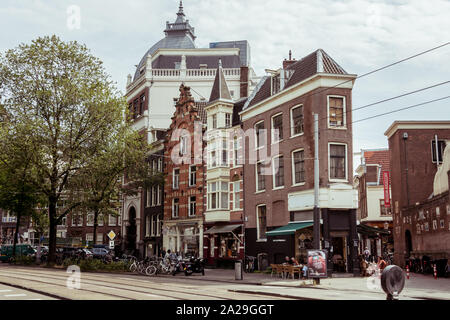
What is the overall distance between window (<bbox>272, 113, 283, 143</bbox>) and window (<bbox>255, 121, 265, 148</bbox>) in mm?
1289

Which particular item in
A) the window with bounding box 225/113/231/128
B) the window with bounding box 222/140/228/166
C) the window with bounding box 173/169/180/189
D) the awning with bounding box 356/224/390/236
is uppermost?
the window with bounding box 225/113/231/128

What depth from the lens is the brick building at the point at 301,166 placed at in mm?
29578

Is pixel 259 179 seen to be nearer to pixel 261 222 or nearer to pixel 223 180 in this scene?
pixel 261 222

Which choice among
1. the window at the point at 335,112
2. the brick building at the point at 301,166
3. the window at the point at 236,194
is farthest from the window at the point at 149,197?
the window at the point at 335,112

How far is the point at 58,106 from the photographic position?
118 feet

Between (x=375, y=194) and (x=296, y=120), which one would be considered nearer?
(x=296, y=120)

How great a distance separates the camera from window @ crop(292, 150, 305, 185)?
31.5 m

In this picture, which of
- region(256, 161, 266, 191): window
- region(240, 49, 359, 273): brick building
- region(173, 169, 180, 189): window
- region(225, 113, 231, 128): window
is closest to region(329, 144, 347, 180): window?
region(240, 49, 359, 273): brick building

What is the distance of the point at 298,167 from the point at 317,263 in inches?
447

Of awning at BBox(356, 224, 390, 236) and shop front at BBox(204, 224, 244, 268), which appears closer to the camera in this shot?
awning at BBox(356, 224, 390, 236)

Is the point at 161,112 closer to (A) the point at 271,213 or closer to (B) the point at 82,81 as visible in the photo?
(B) the point at 82,81

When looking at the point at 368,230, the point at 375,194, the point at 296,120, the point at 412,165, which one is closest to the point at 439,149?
the point at 412,165

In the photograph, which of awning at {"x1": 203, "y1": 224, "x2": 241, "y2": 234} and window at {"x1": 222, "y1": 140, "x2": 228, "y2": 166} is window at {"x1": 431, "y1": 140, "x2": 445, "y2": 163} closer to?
window at {"x1": 222, "y1": 140, "x2": 228, "y2": 166}

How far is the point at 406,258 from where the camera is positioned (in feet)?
129
